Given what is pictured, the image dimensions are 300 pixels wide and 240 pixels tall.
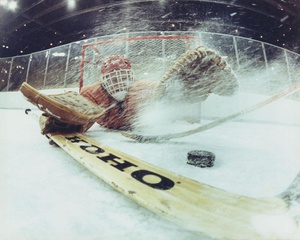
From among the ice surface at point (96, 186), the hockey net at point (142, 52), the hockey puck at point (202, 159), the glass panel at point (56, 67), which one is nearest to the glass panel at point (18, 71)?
the glass panel at point (56, 67)

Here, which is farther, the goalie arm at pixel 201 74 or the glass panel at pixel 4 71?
the glass panel at pixel 4 71

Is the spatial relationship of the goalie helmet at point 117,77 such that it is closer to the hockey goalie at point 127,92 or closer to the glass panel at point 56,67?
the hockey goalie at point 127,92

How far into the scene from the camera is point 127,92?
147 centimetres

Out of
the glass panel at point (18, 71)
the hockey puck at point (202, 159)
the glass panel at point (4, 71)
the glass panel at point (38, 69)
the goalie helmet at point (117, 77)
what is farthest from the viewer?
the glass panel at point (4, 71)

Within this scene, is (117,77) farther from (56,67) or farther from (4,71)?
(4,71)

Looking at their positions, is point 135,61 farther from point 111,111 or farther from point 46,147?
point 46,147

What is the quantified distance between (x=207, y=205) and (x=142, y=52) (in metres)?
2.53

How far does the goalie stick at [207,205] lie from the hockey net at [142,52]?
2.14 metres

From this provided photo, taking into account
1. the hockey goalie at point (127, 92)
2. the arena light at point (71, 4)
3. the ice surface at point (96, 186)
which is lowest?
the ice surface at point (96, 186)

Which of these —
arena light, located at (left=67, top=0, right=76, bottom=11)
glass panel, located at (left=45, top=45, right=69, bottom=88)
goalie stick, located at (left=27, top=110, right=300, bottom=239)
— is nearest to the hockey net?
glass panel, located at (left=45, top=45, right=69, bottom=88)

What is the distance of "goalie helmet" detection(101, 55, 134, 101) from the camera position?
144 cm

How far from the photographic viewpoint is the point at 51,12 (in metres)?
5.88

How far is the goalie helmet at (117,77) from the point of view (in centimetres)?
144

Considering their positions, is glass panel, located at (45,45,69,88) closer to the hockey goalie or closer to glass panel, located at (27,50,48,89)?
glass panel, located at (27,50,48,89)
